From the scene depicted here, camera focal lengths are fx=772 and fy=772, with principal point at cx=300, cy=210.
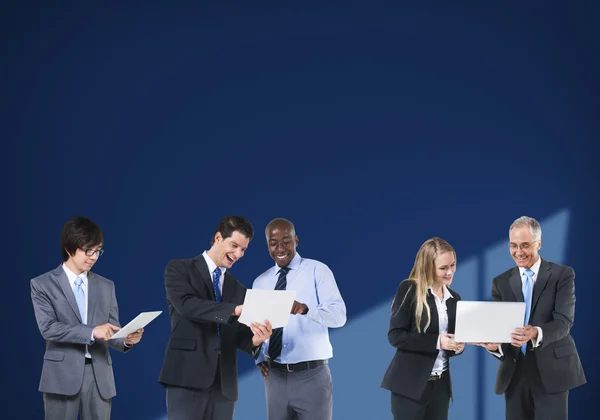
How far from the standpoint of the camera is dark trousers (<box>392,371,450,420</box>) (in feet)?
13.4

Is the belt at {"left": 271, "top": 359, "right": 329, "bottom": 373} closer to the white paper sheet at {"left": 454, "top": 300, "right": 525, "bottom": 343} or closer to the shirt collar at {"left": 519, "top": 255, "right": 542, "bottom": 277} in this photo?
the white paper sheet at {"left": 454, "top": 300, "right": 525, "bottom": 343}

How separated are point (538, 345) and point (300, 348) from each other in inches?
52.9

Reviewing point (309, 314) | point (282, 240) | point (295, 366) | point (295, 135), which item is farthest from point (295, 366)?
point (295, 135)

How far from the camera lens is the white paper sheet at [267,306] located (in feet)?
12.8

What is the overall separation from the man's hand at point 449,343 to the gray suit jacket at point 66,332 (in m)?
1.73

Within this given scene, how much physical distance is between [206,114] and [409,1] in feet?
6.63

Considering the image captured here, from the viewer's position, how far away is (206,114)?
257 inches

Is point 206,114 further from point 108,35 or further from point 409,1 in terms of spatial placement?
point 409,1

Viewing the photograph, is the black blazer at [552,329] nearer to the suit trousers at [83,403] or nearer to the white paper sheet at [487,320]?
the white paper sheet at [487,320]

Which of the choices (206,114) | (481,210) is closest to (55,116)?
(206,114)

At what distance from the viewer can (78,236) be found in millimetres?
4070

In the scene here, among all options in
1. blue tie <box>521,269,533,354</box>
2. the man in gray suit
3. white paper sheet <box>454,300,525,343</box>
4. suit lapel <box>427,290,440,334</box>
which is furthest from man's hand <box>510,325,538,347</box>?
the man in gray suit

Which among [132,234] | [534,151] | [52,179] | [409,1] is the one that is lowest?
[132,234]

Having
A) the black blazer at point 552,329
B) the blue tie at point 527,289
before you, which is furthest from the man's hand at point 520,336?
the blue tie at point 527,289
